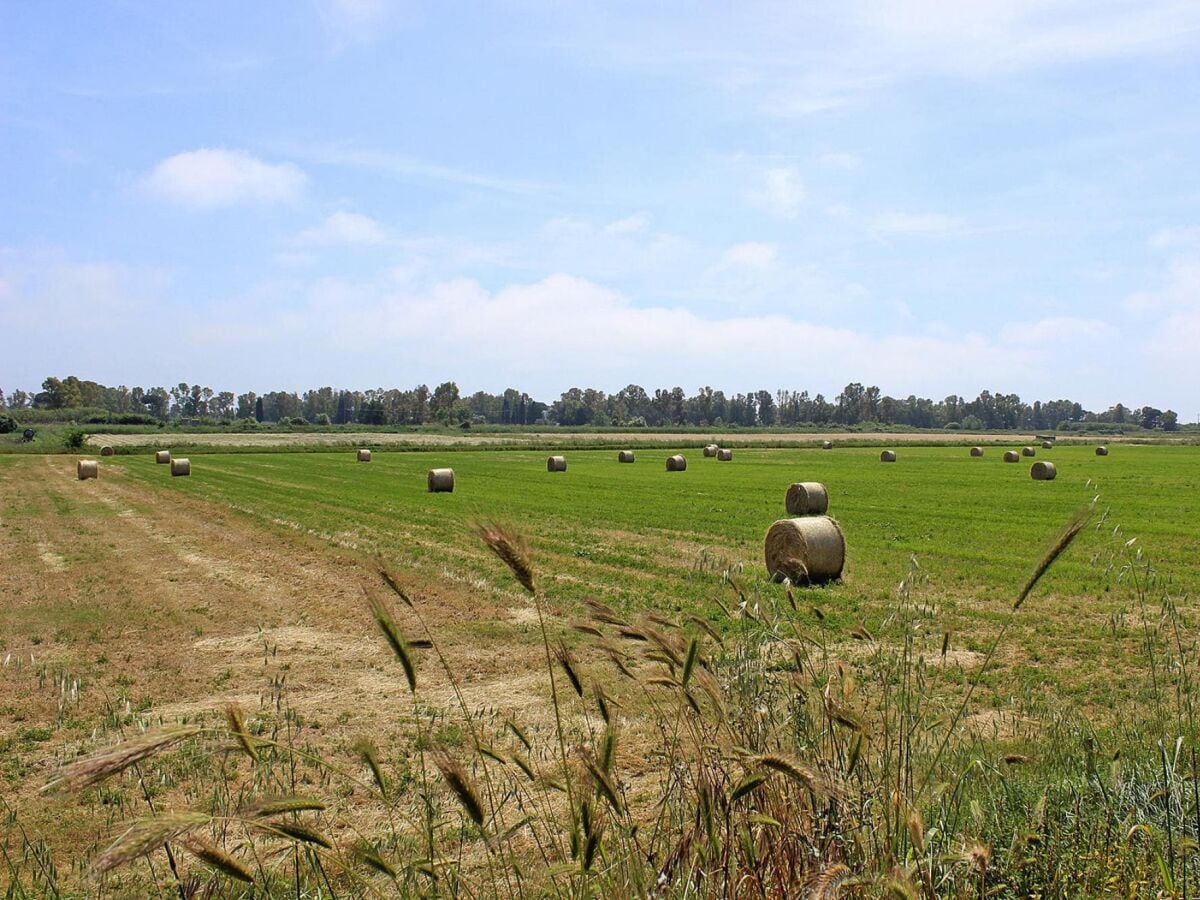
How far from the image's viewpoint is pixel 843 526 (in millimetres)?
26750

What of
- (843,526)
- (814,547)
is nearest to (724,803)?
(814,547)

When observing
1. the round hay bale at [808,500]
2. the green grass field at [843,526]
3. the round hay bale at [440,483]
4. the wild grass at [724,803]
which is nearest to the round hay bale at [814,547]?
the green grass field at [843,526]

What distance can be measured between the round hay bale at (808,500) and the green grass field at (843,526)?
1.03m

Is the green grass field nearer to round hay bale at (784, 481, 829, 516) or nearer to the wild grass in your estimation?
the wild grass

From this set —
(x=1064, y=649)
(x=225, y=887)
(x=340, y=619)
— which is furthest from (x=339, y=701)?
(x=1064, y=649)

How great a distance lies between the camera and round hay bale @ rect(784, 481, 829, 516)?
28.7m

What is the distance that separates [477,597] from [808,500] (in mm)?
15659

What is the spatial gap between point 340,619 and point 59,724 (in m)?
5.41

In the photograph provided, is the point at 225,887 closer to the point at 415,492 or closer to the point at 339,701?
the point at 339,701

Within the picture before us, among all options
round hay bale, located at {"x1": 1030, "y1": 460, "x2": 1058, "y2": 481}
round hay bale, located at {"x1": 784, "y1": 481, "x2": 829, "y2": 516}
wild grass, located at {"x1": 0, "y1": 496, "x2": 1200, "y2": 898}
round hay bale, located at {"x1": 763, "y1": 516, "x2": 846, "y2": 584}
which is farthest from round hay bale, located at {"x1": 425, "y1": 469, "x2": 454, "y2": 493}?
wild grass, located at {"x1": 0, "y1": 496, "x2": 1200, "y2": 898}

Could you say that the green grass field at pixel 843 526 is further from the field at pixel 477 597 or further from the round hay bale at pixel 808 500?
the round hay bale at pixel 808 500

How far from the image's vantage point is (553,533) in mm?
25203

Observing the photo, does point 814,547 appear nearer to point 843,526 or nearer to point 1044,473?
point 843,526

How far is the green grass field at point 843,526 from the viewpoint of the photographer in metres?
13.0
